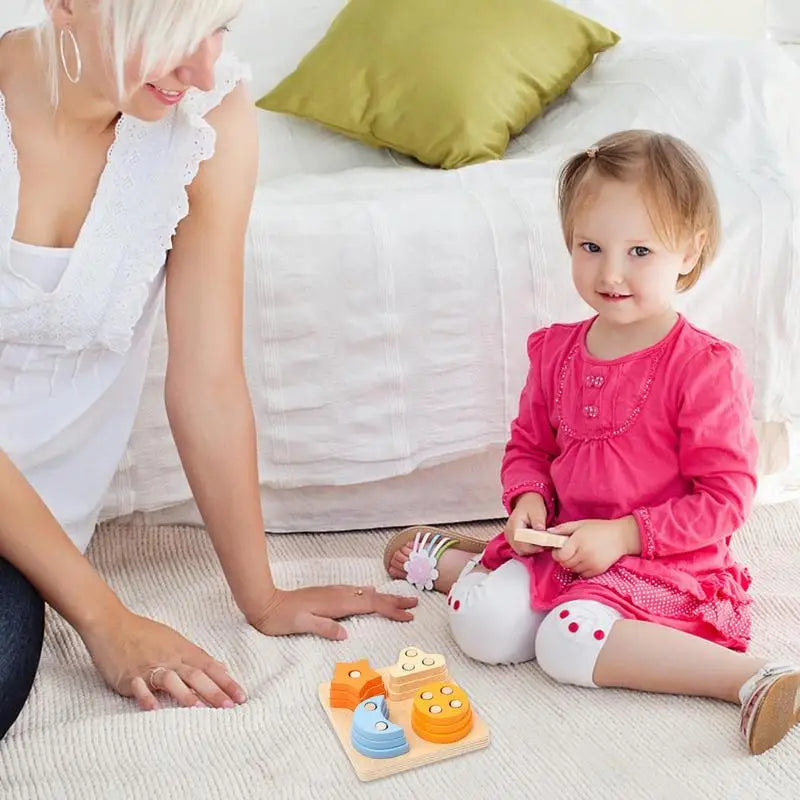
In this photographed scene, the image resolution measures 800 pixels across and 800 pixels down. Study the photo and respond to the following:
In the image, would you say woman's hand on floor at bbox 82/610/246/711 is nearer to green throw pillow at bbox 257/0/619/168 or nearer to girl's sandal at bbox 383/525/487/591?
girl's sandal at bbox 383/525/487/591

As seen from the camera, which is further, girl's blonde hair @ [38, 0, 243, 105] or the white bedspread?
the white bedspread

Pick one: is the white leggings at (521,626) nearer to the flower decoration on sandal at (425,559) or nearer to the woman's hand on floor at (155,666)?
the flower decoration on sandal at (425,559)

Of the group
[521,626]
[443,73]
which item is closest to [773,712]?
[521,626]

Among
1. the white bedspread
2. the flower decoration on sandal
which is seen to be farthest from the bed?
the flower decoration on sandal

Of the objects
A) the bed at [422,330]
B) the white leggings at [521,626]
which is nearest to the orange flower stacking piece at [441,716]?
the white leggings at [521,626]

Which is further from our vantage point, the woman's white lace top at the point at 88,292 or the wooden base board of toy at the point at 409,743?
the woman's white lace top at the point at 88,292

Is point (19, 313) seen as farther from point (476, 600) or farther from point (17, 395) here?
point (476, 600)

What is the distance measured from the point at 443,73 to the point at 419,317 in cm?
55

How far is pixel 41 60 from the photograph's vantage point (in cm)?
123

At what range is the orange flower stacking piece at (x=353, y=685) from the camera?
1195mm

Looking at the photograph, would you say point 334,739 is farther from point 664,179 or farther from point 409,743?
point 664,179

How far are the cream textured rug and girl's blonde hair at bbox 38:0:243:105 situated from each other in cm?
62

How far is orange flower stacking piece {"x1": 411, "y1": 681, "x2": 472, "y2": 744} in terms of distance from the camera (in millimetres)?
1135

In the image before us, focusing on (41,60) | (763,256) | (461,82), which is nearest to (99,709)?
(41,60)
